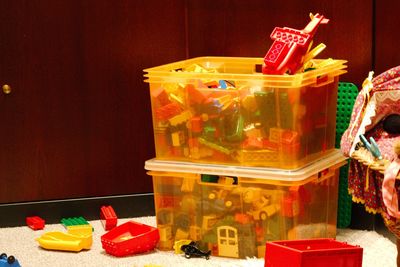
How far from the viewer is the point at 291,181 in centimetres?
176

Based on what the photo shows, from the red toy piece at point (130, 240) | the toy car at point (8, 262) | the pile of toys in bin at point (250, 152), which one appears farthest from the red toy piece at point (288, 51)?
the toy car at point (8, 262)

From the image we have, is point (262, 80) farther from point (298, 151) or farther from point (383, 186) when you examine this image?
point (383, 186)

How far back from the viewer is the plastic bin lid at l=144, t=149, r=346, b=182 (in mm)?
1759

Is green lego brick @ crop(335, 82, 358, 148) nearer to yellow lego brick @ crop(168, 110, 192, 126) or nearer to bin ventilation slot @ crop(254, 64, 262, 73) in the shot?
bin ventilation slot @ crop(254, 64, 262, 73)

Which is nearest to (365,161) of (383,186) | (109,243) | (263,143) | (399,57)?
(383,186)

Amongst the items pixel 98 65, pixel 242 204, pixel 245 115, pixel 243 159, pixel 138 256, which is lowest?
pixel 138 256

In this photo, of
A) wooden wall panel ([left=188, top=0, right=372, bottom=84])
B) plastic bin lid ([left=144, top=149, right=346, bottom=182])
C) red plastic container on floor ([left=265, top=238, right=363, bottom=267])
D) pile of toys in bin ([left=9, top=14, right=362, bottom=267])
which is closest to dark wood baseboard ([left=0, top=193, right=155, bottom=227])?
pile of toys in bin ([left=9, top=14, right=362, bottom=267])

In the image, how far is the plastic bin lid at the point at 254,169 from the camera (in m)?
1.76

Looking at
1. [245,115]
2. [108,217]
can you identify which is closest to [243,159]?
[245,115]

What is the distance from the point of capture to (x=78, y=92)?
2096 millimetres

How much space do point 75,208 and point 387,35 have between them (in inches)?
38.5

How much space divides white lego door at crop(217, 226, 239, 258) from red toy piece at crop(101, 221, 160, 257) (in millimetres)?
169

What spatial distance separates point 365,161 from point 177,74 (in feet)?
1.92

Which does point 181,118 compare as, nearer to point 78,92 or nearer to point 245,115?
point 245,115
